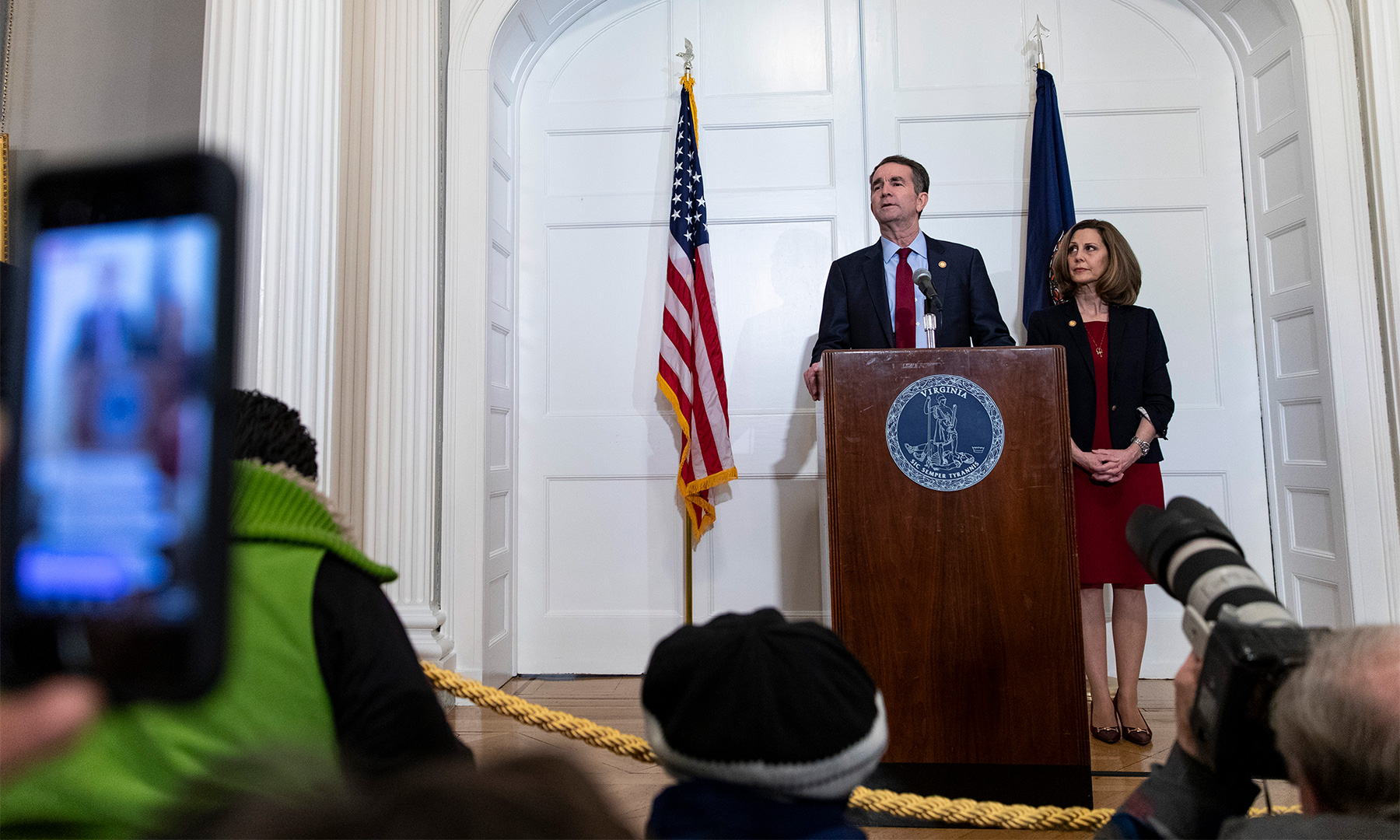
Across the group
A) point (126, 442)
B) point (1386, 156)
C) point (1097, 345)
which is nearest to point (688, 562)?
point (1097, 345)

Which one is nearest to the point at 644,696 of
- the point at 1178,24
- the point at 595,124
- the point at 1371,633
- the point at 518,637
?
the point at 1371,633

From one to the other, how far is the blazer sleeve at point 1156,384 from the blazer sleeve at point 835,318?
94 centimetres

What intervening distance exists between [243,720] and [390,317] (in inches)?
95.9

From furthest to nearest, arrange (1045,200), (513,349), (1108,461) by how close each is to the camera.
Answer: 1. (513,349)
2. (1045,200)
3. (1108,461)

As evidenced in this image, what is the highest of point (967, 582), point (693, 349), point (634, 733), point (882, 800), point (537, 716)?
point (693, 349)

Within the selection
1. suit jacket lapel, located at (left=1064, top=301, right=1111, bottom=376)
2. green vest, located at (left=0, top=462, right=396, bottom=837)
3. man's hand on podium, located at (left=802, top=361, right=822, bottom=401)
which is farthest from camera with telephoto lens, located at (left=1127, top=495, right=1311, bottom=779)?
suit jacket lapel, located at (left=1064, top=301, right=1111, bottom=376)

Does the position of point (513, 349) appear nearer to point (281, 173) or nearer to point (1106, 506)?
point (281, 173)

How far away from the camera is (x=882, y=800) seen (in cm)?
140

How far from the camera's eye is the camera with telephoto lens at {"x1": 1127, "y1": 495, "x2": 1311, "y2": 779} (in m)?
0.73

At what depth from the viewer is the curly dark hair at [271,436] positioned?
2.90 feet

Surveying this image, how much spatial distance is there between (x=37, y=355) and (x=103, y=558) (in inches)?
3.0

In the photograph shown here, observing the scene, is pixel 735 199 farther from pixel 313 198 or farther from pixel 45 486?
pixel 45 486

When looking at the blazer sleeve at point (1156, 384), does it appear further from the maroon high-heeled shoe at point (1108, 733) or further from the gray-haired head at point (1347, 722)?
the gray-haired head at point (1347, 722)

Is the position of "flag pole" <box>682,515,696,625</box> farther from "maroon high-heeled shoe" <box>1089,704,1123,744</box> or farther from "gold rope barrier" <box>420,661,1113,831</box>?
"gold rope barrier" <box>420,661,1113,831</box>
